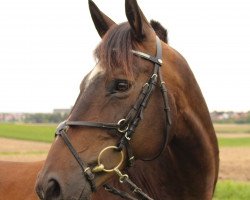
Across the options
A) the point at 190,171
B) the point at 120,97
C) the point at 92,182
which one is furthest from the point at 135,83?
the point at 190,171

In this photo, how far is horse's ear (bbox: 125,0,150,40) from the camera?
3.54 meters

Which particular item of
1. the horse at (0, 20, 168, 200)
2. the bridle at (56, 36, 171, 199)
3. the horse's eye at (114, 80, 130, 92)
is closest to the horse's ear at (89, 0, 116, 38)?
the bridle at (56, 36, 171, 199)

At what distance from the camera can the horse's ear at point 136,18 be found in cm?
354

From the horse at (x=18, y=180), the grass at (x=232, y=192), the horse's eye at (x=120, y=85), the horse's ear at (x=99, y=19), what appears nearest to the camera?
the horse's eye at (x=120, y=85)

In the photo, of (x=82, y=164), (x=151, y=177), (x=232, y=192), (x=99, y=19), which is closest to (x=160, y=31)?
(x=99, y=19)

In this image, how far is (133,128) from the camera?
11.4 ft

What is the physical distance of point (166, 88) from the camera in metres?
3.71

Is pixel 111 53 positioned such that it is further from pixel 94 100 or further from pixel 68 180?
pixel 68 180

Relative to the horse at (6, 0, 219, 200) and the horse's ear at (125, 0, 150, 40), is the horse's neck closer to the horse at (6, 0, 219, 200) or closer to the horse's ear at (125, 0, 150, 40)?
the horse at (6, 0, 219, 200)

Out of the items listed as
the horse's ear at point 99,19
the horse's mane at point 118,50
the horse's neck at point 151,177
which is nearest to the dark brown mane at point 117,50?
the horse's mane at point 118,50

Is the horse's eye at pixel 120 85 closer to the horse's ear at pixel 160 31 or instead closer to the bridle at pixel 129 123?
the bridle at pixel 129 123

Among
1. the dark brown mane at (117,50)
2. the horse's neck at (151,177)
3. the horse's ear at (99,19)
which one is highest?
the horse's ear at (99,19)

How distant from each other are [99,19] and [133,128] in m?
1.21

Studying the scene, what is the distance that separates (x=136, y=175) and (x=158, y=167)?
0.72ft
